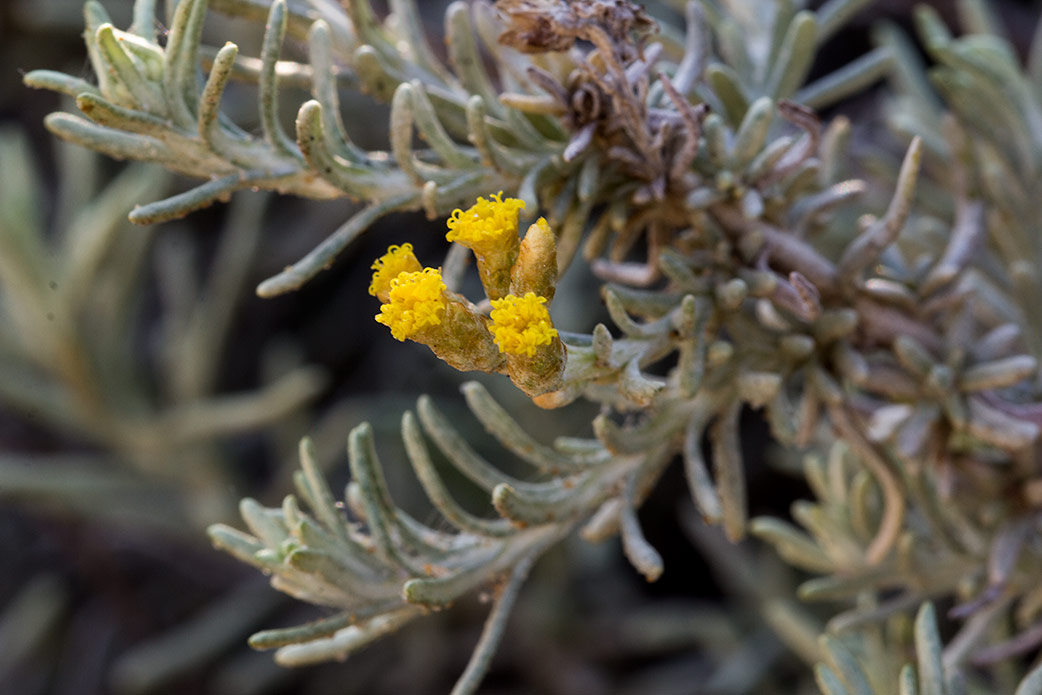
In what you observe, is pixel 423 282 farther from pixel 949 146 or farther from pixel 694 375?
pixel 949 146

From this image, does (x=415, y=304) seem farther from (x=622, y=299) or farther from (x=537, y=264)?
(x=622, y=299)

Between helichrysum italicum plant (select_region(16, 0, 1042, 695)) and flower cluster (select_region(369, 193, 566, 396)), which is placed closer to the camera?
flower cluster (select_region(369, 193, 566, 396))

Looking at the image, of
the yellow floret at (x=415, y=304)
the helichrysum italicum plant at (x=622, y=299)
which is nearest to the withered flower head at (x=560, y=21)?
the helichrysum italicum plant at (x=622, y=299)

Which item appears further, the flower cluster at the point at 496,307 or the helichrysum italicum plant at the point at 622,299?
the helichrysum italicum plant at the point at 622,299

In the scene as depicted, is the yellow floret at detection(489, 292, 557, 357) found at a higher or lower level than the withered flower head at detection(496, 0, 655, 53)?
lower

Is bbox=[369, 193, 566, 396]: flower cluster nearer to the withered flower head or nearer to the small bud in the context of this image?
the small bud

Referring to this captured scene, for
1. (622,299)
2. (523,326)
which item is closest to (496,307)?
(523,326)

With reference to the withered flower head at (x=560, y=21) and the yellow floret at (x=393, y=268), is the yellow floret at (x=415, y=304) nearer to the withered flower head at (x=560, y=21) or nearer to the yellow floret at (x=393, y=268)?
the yellow floret at (x=393, y=268)

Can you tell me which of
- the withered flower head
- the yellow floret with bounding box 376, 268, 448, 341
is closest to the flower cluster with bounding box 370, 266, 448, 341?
the yellow floret with bounding box 376, 268, 448, 341
